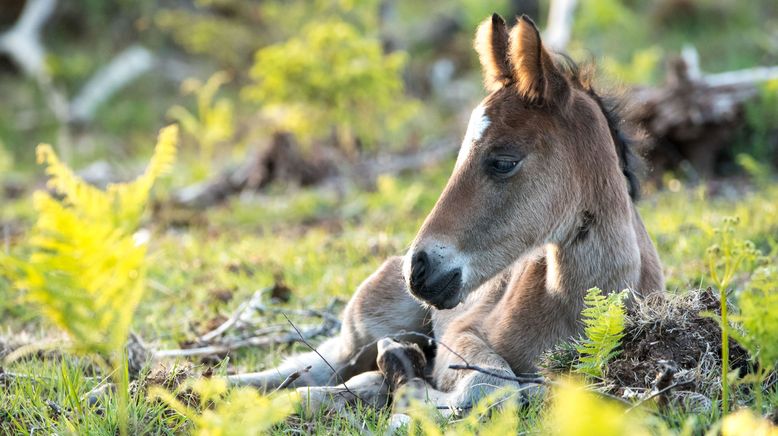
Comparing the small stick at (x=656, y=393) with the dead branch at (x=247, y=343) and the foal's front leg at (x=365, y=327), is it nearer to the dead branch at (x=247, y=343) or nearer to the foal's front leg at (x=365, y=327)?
the foal's front leg at (x=365, y=327)

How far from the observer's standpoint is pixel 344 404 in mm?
3600

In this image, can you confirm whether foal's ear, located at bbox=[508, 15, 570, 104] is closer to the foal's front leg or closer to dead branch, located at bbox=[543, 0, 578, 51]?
the foal's front leg

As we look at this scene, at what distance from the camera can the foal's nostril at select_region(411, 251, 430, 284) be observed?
3.40m

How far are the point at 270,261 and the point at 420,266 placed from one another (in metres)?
3.57

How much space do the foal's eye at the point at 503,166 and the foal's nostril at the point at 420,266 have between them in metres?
0.53

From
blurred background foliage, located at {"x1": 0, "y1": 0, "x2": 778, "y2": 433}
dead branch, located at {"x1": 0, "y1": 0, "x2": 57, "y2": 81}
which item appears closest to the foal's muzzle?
blurred background foliage, located at {"x1": 0, "y1": 0, "x2": 778, "y2": 433}

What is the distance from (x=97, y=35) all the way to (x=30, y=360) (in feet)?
52.0

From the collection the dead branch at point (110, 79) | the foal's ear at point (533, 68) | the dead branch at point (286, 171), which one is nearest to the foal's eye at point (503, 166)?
the foal's ear at point (533, 68)

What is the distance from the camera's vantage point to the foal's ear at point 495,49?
12.6 ft

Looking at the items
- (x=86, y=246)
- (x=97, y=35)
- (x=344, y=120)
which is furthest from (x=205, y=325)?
(x=97, y=35)

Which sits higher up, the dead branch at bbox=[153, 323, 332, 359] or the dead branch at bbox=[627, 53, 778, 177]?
the dead branch at bbox=[153, 323, 332, 359]

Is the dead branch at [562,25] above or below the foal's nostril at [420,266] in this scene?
below

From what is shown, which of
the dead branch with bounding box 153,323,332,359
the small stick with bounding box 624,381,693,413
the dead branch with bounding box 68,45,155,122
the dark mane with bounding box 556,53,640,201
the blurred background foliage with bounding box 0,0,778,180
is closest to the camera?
the small stick with bounding box 624,381,693,413

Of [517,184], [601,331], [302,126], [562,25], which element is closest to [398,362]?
[517,184]
